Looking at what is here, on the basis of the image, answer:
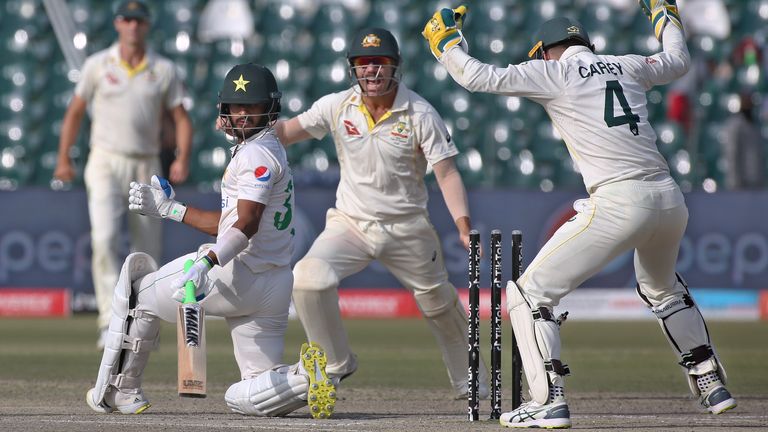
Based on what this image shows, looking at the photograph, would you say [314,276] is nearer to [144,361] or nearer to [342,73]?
[144,361]

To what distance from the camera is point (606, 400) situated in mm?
7078

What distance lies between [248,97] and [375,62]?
1213 millimetres

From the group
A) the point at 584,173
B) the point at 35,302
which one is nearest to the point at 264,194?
the point at 584,173

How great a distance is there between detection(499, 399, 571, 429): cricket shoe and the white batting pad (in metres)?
0.04

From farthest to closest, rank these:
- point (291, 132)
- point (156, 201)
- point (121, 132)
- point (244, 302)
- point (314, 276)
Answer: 1. point (121, 132)
2. point (291, 132)
3. point (314, 276)
4. point (244, 302)
5. point (156, 201)

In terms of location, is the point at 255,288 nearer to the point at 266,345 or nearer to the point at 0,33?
the point at 266,345

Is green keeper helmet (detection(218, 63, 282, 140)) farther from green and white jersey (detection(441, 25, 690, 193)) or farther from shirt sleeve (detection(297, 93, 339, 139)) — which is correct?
shirt sleeve (detection(297, 93, 339, 139))

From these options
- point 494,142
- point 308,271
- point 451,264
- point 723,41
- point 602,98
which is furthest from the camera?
point 723,41

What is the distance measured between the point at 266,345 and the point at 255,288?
293 mm

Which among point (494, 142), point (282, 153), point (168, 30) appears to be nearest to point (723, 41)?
point (494, 142)

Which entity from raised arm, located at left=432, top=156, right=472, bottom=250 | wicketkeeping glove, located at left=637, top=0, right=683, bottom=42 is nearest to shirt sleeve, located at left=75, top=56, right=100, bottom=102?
raised arm, located at left=432, top=156, right=472, bottom=250

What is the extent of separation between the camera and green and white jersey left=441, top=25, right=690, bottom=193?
5.69m

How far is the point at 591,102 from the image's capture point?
5.73m

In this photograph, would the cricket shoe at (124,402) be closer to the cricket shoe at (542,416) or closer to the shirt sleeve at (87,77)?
the cricket shoe at (542,416)
